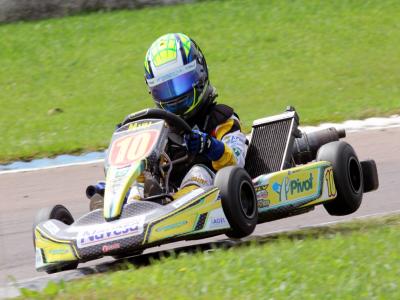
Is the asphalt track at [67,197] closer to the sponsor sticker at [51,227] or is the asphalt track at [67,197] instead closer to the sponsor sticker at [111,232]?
the sponsor sticker at [51,227]

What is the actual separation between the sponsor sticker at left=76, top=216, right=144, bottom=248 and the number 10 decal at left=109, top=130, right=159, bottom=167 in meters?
0.44

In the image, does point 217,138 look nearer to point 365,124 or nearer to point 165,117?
point 165,117

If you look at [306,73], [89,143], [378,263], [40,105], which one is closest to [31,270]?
[378,263]

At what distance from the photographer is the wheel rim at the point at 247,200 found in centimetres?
591

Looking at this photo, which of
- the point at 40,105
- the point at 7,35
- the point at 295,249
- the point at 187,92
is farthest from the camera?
the point at 7,35

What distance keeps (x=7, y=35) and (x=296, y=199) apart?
29.0ft

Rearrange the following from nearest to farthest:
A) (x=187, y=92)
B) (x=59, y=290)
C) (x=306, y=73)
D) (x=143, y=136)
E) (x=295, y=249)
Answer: (x=59, y=290), (x=295, y=249), (x=143, y=136), (x=187, y=92), (x=306, y=73)

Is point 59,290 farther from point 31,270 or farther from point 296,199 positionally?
point 296,199

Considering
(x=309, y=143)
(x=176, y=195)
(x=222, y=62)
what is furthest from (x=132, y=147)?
(x=222, y=62)

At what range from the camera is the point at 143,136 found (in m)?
5.87

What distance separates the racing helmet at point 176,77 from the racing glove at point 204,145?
36 centimetres

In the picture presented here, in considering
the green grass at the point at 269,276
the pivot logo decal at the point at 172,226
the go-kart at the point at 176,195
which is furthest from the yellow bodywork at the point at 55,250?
the pivot logo decal at the point at 172,226

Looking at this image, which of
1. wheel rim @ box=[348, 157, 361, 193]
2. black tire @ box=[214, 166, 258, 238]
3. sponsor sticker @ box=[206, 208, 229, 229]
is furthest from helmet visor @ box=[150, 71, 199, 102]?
wheel rim @ box=[348, 157, 361, 193]

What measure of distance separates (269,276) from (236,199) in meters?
1.23
